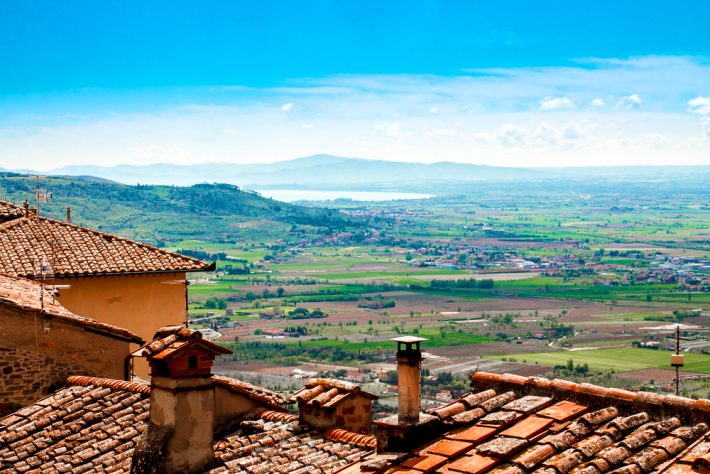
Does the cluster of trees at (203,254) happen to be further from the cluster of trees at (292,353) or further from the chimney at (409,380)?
the chimney at (409,380)

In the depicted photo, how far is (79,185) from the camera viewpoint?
580ft

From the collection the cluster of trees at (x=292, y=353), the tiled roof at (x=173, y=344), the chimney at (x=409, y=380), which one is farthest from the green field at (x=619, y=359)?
the chimney at (x=409, y=380)

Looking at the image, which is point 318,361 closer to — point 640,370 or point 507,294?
point 640,370

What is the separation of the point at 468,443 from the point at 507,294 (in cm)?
14126

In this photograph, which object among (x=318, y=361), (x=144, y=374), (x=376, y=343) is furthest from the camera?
(x=376, y=343)

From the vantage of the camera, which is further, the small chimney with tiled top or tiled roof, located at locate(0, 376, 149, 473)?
tiled roof, located at locate(0, 376, 149, 473)

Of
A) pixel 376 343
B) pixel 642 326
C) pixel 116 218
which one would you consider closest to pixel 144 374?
pixel 376 343

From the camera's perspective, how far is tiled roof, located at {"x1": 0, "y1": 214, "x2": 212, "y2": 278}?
18672 mm

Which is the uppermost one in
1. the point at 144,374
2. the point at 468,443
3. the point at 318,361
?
the point at 468,443

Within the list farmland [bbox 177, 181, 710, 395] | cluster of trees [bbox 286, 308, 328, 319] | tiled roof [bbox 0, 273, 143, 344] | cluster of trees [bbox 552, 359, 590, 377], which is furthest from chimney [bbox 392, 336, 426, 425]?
cluster of trees [bbox 286, 308, 328, 319]

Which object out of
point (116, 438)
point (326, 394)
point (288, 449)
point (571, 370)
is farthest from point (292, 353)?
point (288, 449)

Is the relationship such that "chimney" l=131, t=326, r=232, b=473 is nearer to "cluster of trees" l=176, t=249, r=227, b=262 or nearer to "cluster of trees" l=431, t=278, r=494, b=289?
"cluster of trees" l=431, t=278, r=494, b=289

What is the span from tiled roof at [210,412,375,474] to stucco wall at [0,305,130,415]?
414cm

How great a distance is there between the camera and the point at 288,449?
11023mm
